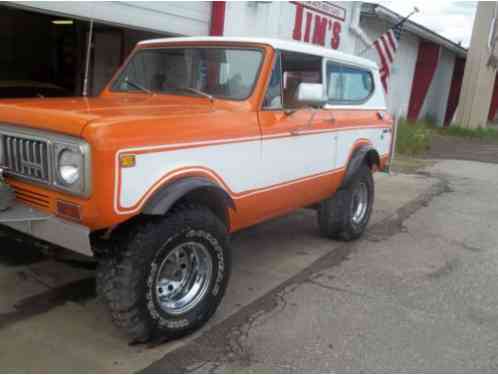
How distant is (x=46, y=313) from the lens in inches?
138

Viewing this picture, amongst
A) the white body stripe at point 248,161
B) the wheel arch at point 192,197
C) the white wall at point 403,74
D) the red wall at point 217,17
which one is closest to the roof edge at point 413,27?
the white wall at point 403,74

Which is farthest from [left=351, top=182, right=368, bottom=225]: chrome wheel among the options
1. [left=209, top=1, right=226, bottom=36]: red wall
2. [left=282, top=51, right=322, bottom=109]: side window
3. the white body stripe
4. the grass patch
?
the grass patch

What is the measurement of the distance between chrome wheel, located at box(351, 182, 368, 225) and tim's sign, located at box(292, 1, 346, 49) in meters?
5.00

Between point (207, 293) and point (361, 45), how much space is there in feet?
34.8

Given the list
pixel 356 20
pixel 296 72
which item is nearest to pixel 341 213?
pixel 296 72

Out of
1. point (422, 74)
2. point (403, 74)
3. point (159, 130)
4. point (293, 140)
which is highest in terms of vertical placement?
point (422, 74)

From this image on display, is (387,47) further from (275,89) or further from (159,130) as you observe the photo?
(159,130)

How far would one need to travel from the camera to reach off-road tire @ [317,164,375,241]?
17.2ft

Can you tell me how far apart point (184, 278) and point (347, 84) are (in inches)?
109

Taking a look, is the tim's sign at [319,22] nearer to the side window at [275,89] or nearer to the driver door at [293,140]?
the driver door at [293,140]

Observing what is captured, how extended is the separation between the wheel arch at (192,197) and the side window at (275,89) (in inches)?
34.5

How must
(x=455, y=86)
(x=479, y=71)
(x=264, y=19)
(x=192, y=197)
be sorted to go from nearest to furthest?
1. (x=192, y=197)
2. (x=264, y=19)
3. (x=479, y=71)
4. (x=455, y=86)

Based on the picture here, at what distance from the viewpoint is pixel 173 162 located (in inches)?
118

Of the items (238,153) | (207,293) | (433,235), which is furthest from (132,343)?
(433,235)
